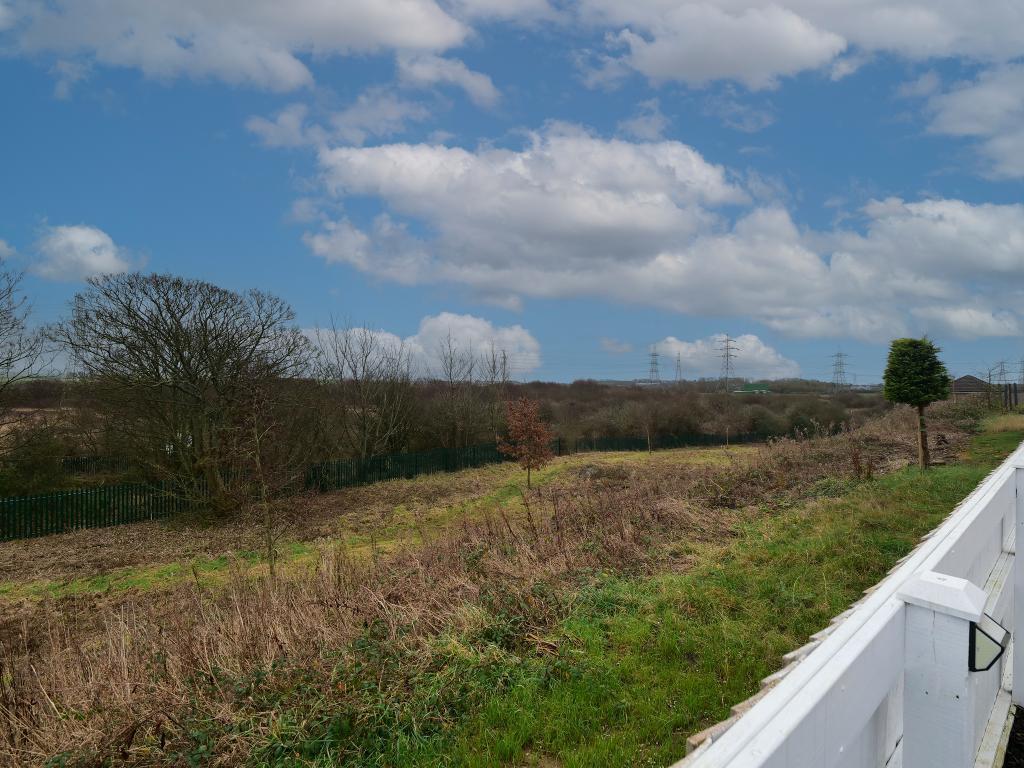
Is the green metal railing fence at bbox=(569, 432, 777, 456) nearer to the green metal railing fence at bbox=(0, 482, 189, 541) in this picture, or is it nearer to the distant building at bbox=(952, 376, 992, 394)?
the distant building at bbox=(952, 376, 992, 394)

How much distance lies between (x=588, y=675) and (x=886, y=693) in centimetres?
282

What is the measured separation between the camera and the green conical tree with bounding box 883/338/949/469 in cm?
1317

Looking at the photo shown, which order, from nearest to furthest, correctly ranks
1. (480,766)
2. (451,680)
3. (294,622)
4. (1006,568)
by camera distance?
(1006,568) → (480,766) → (451,680) → (294,622)

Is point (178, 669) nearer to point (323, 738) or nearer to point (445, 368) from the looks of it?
point (323, 738)

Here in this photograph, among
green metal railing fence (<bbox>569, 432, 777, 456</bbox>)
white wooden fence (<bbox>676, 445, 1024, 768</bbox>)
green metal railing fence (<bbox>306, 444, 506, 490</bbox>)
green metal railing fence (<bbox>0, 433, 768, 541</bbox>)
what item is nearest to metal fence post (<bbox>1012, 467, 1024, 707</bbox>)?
white wooden fence (<bbox>676, 445, 1024, 768</bbox>)

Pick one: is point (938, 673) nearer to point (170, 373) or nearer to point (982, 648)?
point (982, 648)

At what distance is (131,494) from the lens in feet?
58.9

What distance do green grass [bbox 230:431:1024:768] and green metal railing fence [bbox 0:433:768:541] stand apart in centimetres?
1671

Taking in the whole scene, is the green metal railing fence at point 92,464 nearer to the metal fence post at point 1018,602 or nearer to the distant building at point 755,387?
the metal fence post at point 1018,602

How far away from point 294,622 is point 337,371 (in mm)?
25566

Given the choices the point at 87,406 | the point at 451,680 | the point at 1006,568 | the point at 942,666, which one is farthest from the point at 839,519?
the point at 87,406

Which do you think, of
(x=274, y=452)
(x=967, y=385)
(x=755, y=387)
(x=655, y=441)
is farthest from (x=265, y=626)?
(x=755, y=387)

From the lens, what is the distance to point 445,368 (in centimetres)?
3825

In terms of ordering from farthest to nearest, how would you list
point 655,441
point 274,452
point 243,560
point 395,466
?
point 655,441 → point 395,466 → point 274,452 → point 243,560
